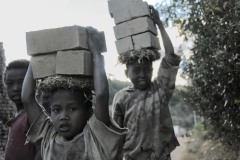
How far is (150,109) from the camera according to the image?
536 centimetres

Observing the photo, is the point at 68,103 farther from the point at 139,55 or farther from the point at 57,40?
the point at 139,55

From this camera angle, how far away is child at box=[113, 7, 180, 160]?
5.29 meters

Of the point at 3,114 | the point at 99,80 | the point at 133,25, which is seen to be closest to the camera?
the point at 99,80

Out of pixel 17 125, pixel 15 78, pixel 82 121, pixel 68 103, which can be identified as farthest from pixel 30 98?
pixel 15 78

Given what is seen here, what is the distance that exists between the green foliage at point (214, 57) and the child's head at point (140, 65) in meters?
1.92

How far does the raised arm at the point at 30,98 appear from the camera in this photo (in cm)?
364

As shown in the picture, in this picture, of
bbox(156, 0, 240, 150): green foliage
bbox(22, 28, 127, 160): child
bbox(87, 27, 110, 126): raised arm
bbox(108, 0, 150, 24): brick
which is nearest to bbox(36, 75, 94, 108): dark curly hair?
bbox(22, 28, 127, 160): child

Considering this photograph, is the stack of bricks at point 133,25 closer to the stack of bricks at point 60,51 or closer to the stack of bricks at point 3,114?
the stack of bricks at point 60,51

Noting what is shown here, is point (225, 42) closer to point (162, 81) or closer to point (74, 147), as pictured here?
point (162, 81)

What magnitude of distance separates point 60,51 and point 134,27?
1984 mm

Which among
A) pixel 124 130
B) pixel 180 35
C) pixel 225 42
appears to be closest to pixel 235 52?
pixel 225 42

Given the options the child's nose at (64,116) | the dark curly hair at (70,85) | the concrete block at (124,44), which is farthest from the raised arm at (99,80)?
the concrete block at (124,44)

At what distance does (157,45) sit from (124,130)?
2290 mm

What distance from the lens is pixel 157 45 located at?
5.54 m
